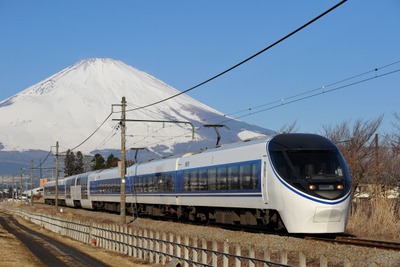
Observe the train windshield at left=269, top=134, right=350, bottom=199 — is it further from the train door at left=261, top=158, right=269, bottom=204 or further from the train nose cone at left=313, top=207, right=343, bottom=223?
the train door at left=261, top=158, right=269, bottom=204

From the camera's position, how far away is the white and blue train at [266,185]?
73.4ft

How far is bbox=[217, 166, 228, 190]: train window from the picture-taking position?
2859cm

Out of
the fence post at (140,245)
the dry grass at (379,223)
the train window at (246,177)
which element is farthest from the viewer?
the train window at (246,177)

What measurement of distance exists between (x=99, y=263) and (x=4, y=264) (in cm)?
297

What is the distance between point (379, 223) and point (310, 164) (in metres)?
4.73

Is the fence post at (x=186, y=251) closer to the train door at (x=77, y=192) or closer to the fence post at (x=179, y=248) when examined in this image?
the fence post at (x=179, y=248)

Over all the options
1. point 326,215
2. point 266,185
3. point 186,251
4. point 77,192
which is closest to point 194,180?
point 266,185

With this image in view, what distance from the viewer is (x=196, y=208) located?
109ft

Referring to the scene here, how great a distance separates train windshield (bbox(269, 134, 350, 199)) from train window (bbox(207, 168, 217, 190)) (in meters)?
5.80

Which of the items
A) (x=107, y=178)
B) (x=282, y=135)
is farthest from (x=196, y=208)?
(x=107, y=178)

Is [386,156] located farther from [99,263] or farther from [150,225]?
[99,263]

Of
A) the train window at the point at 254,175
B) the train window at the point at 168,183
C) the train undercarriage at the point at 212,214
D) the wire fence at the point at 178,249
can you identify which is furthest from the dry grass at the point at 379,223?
the train window at the point at 168,183

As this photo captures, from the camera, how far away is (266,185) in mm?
24234

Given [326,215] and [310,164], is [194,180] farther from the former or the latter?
[326,215]
